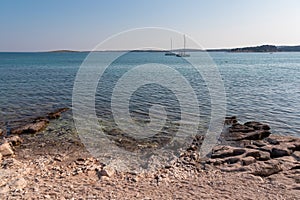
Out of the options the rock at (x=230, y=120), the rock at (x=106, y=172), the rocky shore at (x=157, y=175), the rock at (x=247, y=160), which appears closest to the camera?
the rocky shore at (x=157, y=175)

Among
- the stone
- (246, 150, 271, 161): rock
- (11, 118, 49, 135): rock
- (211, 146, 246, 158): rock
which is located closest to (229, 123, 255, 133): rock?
the stone

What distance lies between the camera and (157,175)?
7855 mm

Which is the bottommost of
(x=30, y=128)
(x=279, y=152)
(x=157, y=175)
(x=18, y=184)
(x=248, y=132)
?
(x=248, y=132)

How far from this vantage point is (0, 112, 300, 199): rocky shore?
21.4ft

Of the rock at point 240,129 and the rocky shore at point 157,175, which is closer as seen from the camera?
the rocky shore at point 157,175

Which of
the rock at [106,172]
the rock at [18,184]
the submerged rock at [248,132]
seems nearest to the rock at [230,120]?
the submerged rock at [248,132]

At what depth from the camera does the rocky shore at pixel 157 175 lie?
257 inches

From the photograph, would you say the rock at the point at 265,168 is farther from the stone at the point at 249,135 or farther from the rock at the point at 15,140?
A: the rock at the point at 15,140

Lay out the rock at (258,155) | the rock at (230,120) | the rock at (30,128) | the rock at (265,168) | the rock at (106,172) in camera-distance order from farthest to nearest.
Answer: the rock at (230,120) < the rock at (30,128) < the rock at (258,155) < the rock at (265,168) < the rock at (106,172)

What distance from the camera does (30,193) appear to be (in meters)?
6.35

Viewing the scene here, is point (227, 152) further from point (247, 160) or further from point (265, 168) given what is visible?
point (265, 168)

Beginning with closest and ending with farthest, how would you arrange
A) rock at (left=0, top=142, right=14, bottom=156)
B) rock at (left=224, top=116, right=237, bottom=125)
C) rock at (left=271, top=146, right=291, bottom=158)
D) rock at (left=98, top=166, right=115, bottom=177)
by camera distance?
rock at (left=98, top=166, right=115, bottom=177)
rock at (left=271, top=146, right=291, bottom=158)
rock at (left=0, top=142, right=14, bottom=156)
rock at (left=224, top=116, right=237, bottom=125)

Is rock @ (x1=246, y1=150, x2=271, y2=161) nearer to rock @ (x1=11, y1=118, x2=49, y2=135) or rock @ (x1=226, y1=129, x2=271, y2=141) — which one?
rock @ (x1=226, y1=129, x2=271, y2=141)

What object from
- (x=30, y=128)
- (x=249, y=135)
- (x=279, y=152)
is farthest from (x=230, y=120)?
(x=30, y=128)
